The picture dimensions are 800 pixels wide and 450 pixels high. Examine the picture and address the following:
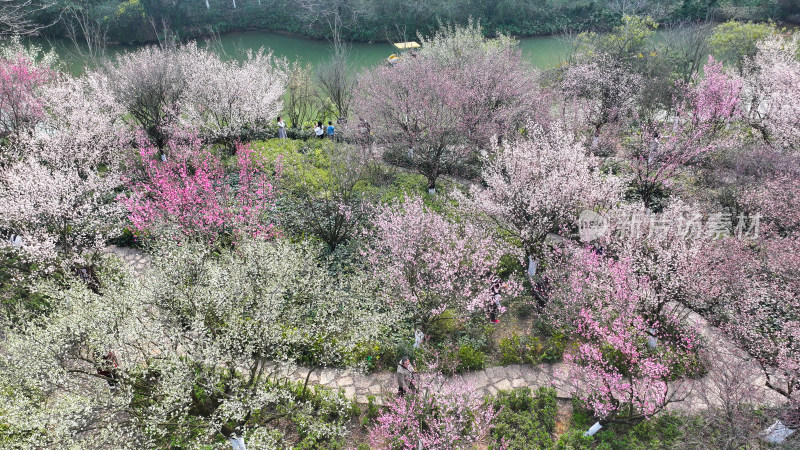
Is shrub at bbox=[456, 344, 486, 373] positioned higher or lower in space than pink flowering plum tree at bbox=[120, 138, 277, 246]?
lower

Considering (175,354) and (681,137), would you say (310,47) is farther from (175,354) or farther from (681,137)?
(175,354)

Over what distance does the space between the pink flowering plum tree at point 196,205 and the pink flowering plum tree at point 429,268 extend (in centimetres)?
443

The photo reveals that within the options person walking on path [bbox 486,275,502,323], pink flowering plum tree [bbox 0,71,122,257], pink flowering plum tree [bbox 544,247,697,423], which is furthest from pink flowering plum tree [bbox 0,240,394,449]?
pink flowering plum tree [bbox 544,247,697,423]

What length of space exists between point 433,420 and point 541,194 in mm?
7787

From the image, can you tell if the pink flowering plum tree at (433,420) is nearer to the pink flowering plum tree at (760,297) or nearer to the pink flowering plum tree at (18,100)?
the pink flowering plum tree at (760,297)

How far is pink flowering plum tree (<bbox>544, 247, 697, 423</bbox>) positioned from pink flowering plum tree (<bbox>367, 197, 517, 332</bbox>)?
218cm

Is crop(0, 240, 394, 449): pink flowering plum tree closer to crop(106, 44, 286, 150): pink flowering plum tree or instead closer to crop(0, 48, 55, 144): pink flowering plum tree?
crop(106, 44, 286, 150): pink flowering plum tree

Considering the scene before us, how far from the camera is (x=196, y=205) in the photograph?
16984 mm

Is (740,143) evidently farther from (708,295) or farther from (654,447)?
(654,447)

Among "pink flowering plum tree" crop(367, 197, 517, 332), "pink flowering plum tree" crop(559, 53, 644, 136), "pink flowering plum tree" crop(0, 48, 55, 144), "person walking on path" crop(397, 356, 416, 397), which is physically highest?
"pink flowering plum tree" crop(0, 48, 55, 144)

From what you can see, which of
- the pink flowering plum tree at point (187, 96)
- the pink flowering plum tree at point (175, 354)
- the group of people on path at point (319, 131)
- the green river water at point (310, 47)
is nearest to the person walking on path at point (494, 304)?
the pink flowering plum tree at point (175, 354)

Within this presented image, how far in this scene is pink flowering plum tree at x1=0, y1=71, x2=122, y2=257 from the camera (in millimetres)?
14875

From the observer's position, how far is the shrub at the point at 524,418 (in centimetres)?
1159

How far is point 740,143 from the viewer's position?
22406 mm
